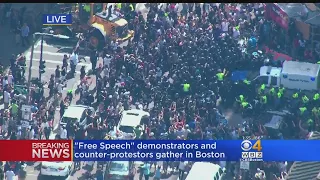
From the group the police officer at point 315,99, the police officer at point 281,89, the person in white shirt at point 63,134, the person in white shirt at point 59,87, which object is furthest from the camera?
the person in white shirt at point 59,87

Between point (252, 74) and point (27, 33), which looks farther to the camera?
point (27, 33)

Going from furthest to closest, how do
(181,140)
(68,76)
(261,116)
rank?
1. (68,76)
2. (261,116)
3. (181,140)

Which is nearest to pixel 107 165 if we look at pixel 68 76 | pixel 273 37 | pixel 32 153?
pixel 32 153

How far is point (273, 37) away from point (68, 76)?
12.6 m

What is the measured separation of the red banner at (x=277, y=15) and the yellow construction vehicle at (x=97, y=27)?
8324 mm

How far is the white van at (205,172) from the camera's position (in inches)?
3538

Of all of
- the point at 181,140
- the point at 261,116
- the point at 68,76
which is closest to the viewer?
the point at 181,140

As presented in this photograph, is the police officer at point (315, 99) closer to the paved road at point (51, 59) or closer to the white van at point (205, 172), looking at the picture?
the white van at point (205, 172)

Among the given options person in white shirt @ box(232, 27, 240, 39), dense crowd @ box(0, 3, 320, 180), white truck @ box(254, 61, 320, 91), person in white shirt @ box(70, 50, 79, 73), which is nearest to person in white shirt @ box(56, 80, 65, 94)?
dense crowd @ box(0, 3, 320, 180)

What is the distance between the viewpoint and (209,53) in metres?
102

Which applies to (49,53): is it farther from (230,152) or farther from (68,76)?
(230,152)

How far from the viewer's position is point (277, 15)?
10819cm
